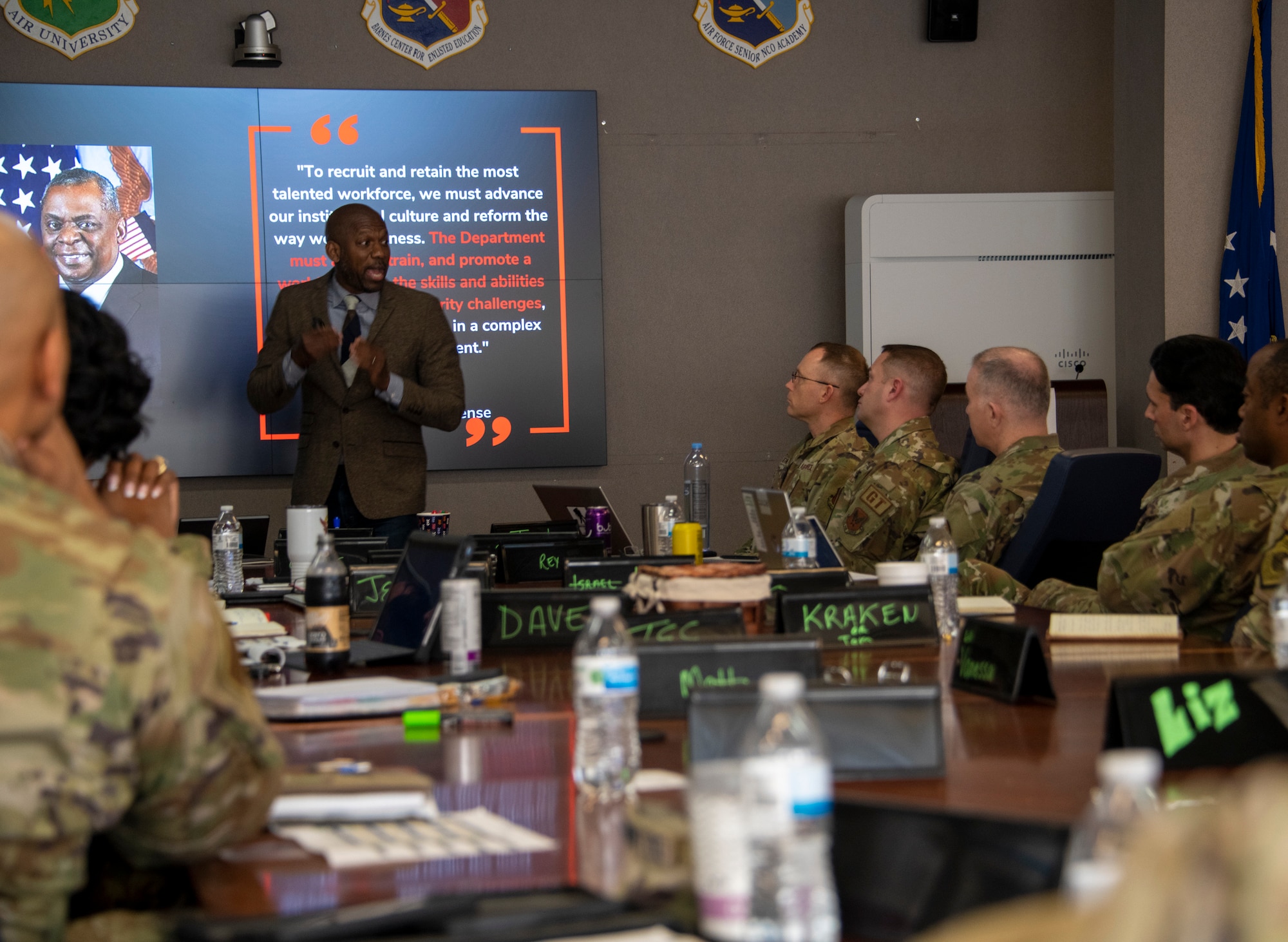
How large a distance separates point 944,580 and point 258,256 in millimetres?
3852

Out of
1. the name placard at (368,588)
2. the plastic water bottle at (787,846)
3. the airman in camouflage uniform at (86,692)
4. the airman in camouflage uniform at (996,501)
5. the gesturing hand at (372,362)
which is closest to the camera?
the plastic water bottle at (787,846)

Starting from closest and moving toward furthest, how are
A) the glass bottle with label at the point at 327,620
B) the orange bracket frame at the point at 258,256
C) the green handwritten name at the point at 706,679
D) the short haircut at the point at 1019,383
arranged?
the green handwritten name at the point at 706,679, the glass bottle with label at the point at 327,620, the short haircut at the point at 1019,383, the orange bracket frame at the point at 258,256

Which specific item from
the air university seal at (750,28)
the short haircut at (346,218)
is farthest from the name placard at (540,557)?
the air university seal at (750,28)

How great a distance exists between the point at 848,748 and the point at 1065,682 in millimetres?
638

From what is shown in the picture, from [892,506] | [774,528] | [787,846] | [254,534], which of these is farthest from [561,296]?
[787,846]

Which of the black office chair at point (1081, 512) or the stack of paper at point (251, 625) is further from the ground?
the black office chair at point (1081, 512)

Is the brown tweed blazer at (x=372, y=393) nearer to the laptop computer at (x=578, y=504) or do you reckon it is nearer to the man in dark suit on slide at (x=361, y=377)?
the man in dark suit on slide at (x=361, y=377)

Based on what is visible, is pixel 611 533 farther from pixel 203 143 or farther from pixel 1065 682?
pixel 203 143

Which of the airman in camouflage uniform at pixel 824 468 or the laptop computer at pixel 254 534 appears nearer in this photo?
the airman in camouflage uniform at pixel 824 468

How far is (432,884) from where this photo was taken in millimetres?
959

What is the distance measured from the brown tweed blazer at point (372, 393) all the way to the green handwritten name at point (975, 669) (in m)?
2.72

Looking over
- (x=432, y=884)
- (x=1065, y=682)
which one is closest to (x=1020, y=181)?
(x=1065, y=682)

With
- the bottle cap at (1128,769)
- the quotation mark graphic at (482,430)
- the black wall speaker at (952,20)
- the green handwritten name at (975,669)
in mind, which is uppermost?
the black wall speaker at (952,20)

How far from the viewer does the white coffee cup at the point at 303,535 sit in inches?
127
